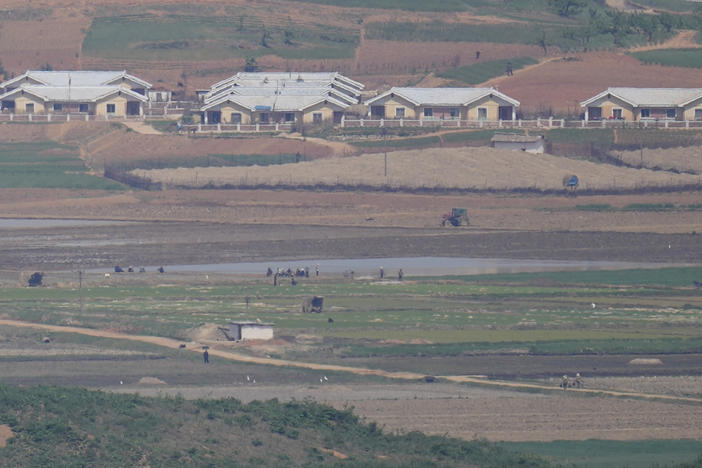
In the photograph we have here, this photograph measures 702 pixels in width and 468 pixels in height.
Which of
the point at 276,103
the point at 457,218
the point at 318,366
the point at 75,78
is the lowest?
the point at 318,366

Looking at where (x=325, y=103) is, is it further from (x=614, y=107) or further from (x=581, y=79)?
(x=581, y=79)

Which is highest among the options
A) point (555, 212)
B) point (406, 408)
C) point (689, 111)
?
point (689, 111)

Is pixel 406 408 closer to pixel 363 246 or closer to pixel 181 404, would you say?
pixel 181 404

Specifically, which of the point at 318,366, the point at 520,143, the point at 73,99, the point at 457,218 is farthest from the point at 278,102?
the point at 318,366

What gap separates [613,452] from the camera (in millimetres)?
44906

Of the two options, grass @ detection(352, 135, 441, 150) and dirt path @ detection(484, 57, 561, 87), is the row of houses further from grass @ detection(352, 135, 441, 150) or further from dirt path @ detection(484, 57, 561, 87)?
dirt path @ detection(484, 57, 561, 87)

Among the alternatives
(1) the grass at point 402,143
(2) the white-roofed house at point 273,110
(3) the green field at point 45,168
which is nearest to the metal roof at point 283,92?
(2) the white-roofed house at point 273,110

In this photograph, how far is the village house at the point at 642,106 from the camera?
12256cm

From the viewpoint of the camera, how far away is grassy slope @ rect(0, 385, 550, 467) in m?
38.2

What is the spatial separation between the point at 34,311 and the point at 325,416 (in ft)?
81.3

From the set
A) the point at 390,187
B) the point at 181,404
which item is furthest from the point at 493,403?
the point at 390,187

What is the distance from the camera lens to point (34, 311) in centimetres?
6469

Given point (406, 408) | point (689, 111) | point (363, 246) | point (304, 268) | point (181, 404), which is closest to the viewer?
point (181, 404)

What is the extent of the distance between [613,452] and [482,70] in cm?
10017
